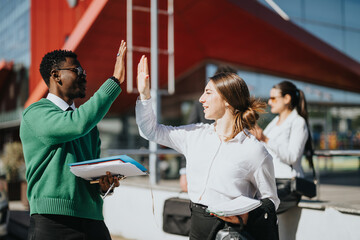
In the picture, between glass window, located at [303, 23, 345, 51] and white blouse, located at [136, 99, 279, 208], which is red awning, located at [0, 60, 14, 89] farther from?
white blouse, located at [136, 99, 279, 208]

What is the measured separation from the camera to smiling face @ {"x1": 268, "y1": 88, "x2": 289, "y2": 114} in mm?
3898

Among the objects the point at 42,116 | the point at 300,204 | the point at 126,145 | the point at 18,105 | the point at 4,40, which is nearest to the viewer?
the point at 42,116

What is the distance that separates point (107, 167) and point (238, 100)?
86 centimetres

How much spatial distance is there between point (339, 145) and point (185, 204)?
38.2 ft

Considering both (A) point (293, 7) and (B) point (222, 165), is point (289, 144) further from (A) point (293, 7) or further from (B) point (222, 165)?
(A) point (293, 7)

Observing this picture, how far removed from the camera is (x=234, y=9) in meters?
11.6

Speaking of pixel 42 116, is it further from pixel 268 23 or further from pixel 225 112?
pixel 268 23

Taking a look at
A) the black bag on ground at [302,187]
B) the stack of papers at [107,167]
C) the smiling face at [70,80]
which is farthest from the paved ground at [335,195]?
the smiling face at [70,80]

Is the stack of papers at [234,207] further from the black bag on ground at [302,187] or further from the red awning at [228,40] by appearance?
the red awning at [228,40]

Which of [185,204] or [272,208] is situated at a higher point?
[272,208]

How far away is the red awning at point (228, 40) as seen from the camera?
1191 centimetres

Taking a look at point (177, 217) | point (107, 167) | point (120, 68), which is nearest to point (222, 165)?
point (107, 167)

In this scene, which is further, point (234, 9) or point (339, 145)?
point (339, 145)

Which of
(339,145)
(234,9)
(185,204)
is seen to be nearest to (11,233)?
(185,204)
